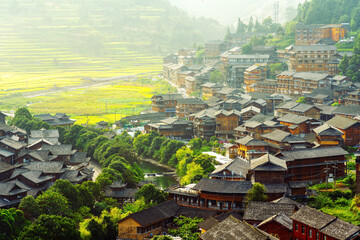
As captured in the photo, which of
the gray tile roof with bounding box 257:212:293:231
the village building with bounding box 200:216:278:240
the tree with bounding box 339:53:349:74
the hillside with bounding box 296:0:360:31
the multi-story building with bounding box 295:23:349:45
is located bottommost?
the gray tile roof with bounding box 257:212:293:231

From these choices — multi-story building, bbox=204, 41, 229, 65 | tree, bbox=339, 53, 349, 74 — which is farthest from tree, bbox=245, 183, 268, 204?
multi-story building, bbox=204, 41, 229, 65

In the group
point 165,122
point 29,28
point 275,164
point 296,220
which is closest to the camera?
point 296,220

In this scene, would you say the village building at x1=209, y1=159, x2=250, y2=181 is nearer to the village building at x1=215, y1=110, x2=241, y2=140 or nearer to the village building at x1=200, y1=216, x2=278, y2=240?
the village building at x1=200, y1=216, x2=278, y2=240

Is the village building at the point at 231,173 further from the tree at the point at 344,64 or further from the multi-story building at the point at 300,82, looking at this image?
the tree at the point at 344,64

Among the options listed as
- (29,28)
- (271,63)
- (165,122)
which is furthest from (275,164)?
(29,28)

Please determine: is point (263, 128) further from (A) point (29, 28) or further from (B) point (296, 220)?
(A) point (29, 28)
